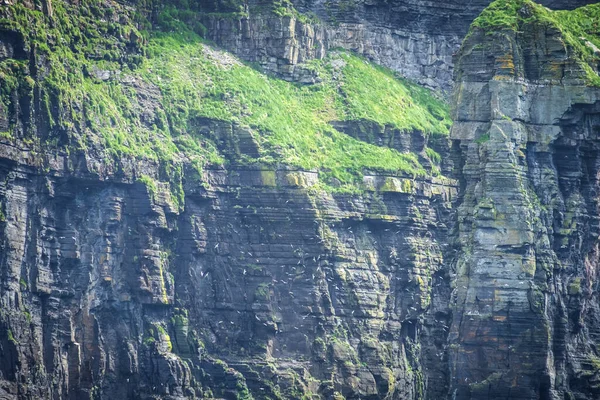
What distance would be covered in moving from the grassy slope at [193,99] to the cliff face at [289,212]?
0.13 meters

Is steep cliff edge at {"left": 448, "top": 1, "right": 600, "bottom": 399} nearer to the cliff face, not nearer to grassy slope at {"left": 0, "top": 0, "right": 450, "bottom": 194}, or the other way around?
the cliff face

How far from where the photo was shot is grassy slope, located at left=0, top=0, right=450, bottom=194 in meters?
137

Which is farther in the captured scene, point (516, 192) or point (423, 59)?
point (423, 59)

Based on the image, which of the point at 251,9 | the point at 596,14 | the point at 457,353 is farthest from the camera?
the point at 251,9

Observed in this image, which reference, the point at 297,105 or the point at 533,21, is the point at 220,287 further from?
the point at 533,21

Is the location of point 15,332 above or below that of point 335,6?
below

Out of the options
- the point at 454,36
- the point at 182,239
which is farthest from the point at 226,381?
the point at 454,36

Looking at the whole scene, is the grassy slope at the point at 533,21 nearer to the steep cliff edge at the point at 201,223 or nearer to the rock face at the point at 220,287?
the steep cliff edge at the point at 201,223

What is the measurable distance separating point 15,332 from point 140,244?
8379 mm

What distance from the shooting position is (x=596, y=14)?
13750cm

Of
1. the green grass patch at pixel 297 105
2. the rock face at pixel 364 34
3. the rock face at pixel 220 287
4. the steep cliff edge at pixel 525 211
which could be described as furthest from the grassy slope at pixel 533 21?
the rock face at pixel 364 34

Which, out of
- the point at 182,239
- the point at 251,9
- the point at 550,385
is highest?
the point at 251,9

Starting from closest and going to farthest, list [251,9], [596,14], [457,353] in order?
[457,353] → [596,14] → [251,9]

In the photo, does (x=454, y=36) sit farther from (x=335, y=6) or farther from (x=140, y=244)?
(x=140, y=244)
